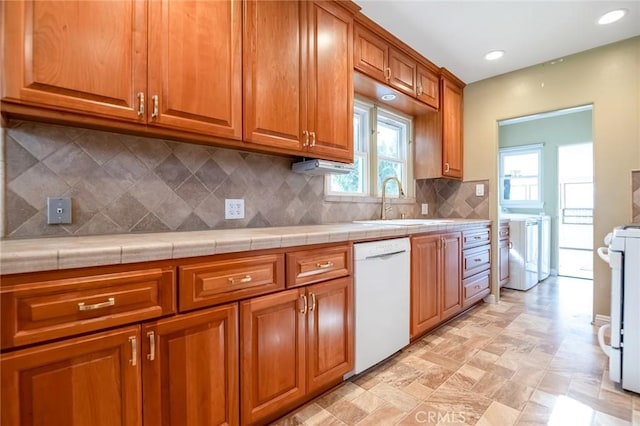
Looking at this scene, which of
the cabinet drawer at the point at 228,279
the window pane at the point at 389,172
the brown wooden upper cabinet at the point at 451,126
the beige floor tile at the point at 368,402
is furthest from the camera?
the brown wooden upper cabinet at the point at 451,126

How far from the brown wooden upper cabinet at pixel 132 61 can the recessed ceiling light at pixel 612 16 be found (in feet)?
Answer: 8.93

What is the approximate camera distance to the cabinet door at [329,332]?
5.00ft

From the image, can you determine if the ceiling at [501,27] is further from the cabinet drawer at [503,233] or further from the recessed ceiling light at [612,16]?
the cabinet drawer at [503,233]

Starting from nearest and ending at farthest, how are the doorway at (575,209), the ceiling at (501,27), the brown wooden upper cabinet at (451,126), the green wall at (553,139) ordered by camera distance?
the ceiling at (501,27) < the brown wooden upper cabinet at (451,126) < the green wall at (553,139) < the doorway at (575,209)

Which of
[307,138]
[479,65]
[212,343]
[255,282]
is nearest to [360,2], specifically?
[307,138]

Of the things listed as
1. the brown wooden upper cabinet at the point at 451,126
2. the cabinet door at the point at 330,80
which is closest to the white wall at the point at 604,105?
the brown wooden upper cabinet at the point at 451,126

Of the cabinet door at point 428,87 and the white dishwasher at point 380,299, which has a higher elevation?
the cabinet door at point 428,87

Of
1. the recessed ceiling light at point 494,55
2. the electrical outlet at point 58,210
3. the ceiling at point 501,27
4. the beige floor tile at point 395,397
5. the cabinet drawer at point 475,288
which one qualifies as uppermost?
the recessed ceiling light at point 494,55

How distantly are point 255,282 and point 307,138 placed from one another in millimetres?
979

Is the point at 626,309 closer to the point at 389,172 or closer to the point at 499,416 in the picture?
the point at 499,416

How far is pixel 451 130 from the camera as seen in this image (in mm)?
3330

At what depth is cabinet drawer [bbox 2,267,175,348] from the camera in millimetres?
817

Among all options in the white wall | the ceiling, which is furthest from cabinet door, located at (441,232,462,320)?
the ceiling

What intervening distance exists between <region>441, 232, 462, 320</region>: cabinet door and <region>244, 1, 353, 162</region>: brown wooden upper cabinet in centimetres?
119
